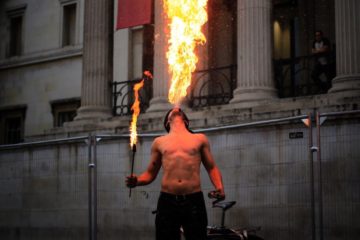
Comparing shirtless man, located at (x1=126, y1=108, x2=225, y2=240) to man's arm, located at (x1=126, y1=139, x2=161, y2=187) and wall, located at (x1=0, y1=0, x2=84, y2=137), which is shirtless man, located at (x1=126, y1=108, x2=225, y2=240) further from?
wall, located at (x1=0, y1=0, x2=84, y2=137)

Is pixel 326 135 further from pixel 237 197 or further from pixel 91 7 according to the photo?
pixel 91 7

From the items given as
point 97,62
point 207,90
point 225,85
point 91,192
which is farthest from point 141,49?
point 91,192

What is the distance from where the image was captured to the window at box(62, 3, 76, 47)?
3372cm

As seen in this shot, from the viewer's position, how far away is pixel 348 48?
1792cm

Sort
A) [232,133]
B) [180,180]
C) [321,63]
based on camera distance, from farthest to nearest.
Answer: [321,63]
[232,133]
[180,180]

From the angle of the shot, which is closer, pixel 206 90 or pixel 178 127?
pixel 178 127

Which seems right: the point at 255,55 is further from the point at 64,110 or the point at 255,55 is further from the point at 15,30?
the point at 15,30

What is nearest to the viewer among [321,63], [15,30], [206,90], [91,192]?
[91,192]

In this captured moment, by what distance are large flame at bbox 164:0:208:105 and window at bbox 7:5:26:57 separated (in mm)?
21396

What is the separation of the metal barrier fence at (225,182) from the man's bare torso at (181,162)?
4181mm

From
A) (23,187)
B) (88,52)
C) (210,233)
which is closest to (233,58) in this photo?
(88,52)

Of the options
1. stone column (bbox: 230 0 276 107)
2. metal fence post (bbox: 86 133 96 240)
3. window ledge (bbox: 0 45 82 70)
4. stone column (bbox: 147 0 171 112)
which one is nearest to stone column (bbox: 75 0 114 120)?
stone column (bbox: 147 0 171 112)

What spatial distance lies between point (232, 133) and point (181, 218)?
244 inches

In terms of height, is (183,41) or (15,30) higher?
(15,30)
